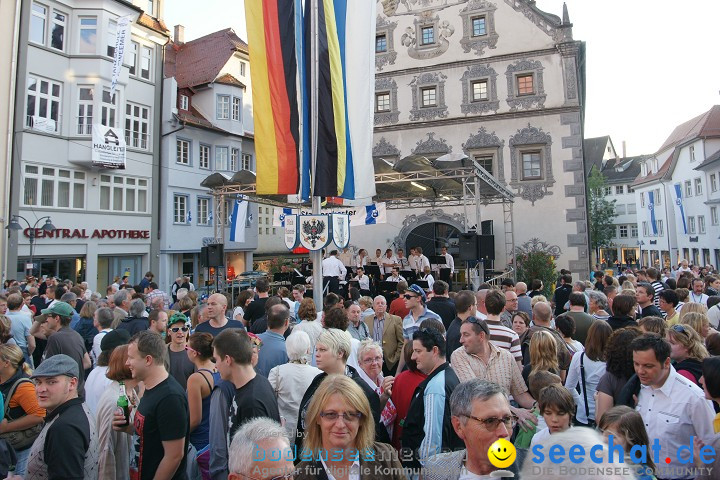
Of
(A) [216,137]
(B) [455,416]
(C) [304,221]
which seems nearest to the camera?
(B) [455,416]

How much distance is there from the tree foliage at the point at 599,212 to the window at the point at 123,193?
49.0 meters

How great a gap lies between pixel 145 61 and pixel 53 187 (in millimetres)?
8474

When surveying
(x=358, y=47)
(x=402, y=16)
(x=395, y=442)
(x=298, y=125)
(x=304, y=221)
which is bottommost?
(x=395, y=442)

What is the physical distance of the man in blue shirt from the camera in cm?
504

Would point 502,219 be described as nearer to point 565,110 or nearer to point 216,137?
point 565,110

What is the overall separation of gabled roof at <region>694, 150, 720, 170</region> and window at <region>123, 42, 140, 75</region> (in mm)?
38540

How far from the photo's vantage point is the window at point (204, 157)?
2766 cm

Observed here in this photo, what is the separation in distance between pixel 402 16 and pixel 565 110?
9.71m

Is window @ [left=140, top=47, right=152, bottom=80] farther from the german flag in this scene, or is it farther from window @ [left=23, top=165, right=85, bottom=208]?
the german flag

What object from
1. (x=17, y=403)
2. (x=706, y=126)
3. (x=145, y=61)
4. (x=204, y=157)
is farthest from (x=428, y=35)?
(x=706, y=126)

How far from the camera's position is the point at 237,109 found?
96.5 feet

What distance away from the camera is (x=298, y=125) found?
29.1 feet

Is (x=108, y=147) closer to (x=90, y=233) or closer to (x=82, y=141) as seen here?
(x=82, y=141)

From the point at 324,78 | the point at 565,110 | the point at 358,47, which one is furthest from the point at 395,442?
the point at 565,110
